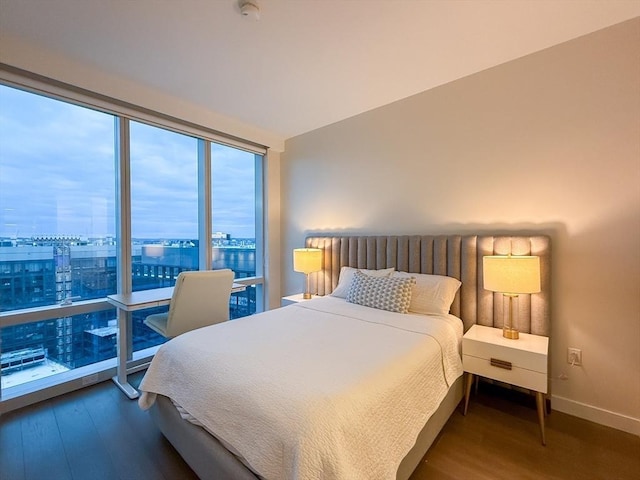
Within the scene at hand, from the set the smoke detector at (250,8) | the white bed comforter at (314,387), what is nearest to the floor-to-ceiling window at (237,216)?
the white bed comforter at (314,387)

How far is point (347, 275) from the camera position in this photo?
2812 mm

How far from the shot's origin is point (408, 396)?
51.6 inches

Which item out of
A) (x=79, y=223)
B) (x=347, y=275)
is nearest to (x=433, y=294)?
(x=347, y=275)

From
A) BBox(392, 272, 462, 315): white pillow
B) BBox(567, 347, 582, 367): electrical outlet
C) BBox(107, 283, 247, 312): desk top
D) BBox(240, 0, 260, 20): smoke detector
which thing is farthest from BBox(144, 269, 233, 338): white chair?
BBox(567, 347, 582, 367): electrical outlet

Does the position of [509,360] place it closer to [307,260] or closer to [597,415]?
[597,415]

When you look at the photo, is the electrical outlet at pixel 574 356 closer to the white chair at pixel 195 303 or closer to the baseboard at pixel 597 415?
the baseboard at pixel 597 415

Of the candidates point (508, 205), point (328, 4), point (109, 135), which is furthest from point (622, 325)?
point (109, 135)

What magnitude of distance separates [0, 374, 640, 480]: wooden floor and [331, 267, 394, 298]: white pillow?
1.17 m

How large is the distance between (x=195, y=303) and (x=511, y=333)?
238 centimetres

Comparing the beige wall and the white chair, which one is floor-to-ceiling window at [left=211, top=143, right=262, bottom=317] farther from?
the beige wall

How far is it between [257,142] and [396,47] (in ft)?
6.94

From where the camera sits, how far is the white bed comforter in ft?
3.17

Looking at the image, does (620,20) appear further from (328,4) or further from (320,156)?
(320,156)

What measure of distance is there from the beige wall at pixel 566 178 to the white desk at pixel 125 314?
2397mm
